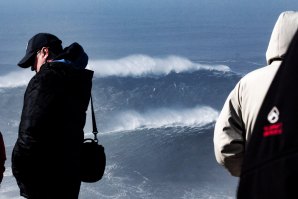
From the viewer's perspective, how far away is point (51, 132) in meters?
2.65

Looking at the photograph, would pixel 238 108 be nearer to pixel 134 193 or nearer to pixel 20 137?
pixel 20 137

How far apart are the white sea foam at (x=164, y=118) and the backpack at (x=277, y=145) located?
2448 cm

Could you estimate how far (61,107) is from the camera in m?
2.67

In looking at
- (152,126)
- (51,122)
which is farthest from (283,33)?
(152,126)

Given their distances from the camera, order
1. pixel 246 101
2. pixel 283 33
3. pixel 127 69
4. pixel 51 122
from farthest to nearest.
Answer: pixel 127 69, pixel 51 122, pixel 246 101, pixel 283 33

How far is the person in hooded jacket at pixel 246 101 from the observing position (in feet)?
6.41

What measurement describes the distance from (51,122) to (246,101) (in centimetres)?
98

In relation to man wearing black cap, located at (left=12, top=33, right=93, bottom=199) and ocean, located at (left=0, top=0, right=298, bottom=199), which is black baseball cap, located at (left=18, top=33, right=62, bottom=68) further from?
ocean, located at (left=0, top=0, right=298, bottom=199)

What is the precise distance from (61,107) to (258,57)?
2711 inches

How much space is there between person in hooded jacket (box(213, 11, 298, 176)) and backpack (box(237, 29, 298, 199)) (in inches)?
30.4

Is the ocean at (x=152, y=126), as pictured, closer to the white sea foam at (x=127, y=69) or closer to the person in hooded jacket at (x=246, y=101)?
the white sea foam at (x=127, y=69)

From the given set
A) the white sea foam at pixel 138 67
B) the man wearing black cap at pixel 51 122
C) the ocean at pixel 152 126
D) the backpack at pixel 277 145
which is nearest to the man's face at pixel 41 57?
the man wearing black cap at pixel 51 122

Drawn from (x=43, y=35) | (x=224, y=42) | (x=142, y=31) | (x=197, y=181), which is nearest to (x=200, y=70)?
(x=197, y=181)

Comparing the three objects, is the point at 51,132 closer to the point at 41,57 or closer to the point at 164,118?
the point at 41,57
